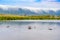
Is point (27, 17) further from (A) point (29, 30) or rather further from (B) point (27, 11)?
(A) point (29, 30)

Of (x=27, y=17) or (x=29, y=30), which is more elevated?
(x=27, y=17)

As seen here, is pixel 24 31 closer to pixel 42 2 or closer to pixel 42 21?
pixel 42 21

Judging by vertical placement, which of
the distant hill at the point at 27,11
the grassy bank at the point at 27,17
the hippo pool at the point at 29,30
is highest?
the distant hill at the point at 27,11

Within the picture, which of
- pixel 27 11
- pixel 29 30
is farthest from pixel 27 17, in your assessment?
pixel 29 30

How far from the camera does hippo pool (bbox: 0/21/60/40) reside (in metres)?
1.51

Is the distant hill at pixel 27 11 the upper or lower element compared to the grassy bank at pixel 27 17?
upper

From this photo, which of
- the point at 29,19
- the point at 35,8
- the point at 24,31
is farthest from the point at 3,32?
the point at 35,8

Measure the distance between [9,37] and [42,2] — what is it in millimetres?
641

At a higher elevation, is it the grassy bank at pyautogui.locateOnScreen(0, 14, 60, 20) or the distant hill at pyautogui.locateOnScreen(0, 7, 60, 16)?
the distant hill at pyautogui.locateOnScreen(0, 7, 60, 16)

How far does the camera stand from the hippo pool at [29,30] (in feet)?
4.96

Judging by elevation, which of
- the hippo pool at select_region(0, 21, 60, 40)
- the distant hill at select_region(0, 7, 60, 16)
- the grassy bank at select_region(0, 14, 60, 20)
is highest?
the distant hill at select_region(0, 7, 60, 16)

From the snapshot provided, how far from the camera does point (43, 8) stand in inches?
60.6

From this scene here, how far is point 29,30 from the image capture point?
158cm

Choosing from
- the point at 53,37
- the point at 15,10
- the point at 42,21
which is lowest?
the point at 53,37
